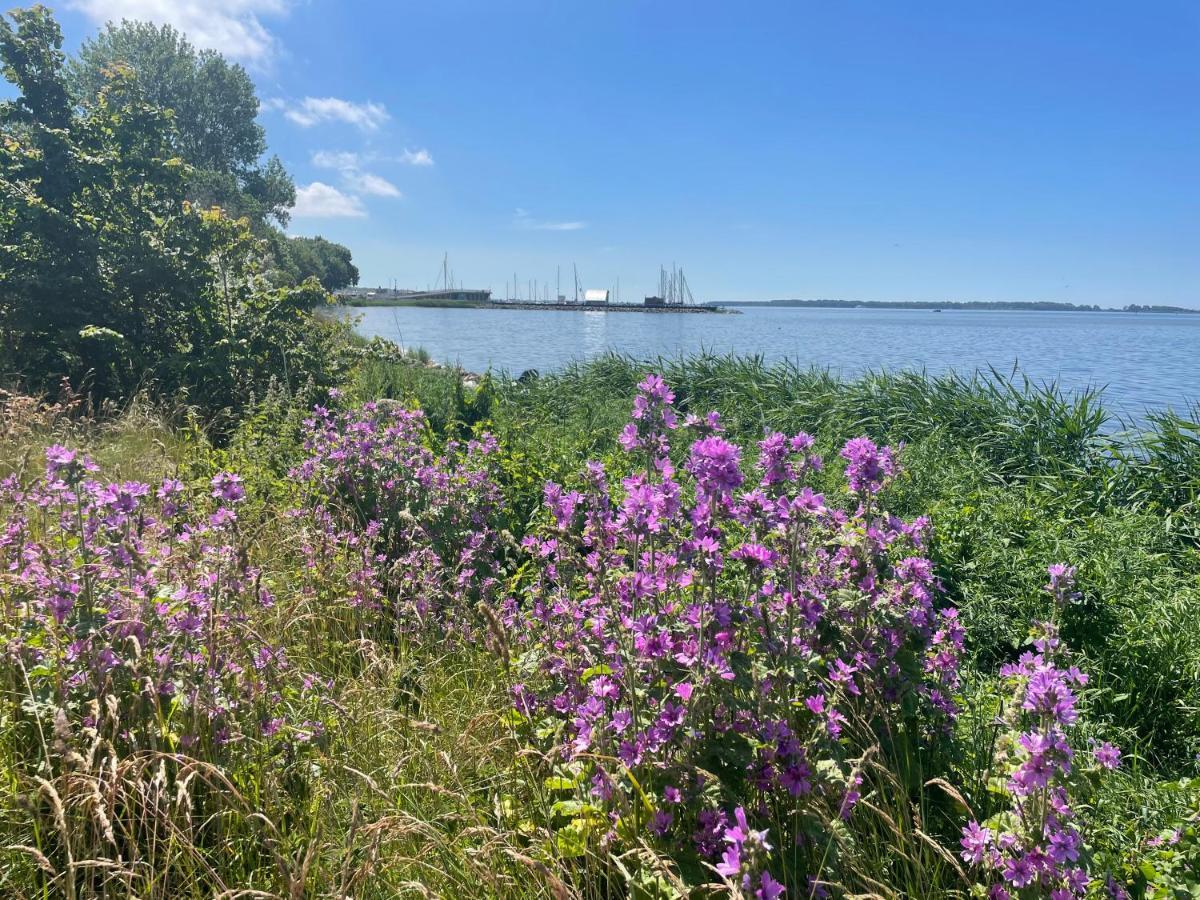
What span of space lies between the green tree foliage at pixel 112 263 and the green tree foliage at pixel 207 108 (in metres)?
29.0

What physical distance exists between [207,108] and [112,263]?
137 ft

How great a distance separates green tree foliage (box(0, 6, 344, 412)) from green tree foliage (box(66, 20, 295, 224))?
29.0m

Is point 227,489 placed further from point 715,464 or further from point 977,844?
point 977,844

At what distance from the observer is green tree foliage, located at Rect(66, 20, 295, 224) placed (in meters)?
38.3

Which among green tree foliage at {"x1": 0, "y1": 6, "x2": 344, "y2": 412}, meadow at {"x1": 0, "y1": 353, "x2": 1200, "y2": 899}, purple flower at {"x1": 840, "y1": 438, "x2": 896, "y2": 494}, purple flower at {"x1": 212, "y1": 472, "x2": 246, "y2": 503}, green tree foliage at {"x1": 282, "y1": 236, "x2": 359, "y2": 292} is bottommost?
meadow at {"x1": 0, "y1": 353, "x2": 1200, "y2": 899}

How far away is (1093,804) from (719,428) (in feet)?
6.18

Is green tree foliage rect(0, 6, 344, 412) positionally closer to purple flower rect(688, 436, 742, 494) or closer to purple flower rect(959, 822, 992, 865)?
purple flower rect(688, 436, 742, 494)

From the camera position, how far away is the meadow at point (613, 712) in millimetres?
1806

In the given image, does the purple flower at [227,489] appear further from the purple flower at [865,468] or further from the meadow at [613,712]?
the purple flower at [865,468]

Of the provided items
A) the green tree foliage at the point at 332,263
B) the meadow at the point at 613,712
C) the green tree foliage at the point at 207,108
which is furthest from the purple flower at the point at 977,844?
the green tree foliage at the point at 332,263

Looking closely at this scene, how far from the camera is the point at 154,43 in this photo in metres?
39.8

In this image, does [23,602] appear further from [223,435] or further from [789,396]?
[789,396]

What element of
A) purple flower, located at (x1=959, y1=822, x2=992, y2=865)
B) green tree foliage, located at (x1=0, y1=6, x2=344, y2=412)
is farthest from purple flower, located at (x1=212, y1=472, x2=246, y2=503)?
green tree foliage, located at (x1=0, y1=6, x2=344, y2=412)

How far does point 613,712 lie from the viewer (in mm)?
2051
